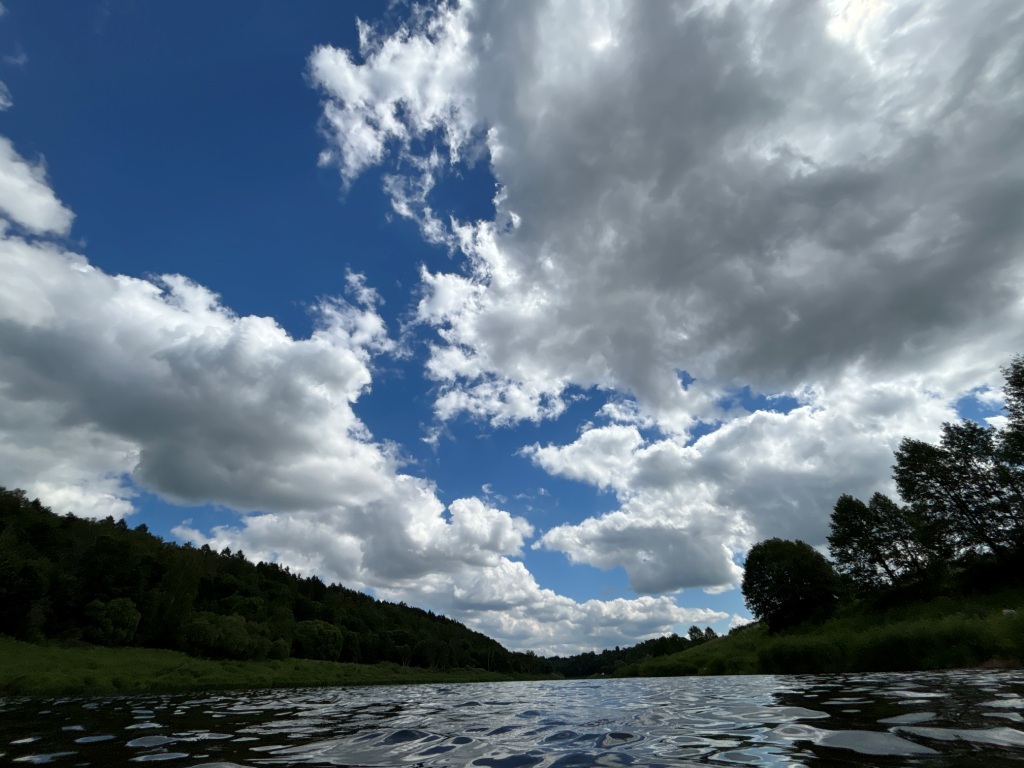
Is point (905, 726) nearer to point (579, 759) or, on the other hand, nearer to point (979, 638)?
point (579, 759)

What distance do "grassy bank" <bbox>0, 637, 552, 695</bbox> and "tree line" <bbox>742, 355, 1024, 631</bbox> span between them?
88.5 m

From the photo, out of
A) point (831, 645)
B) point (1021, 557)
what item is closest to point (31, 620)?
point (831, 645)

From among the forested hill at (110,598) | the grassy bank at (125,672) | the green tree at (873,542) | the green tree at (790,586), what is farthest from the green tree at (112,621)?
the green tree at (873,542)

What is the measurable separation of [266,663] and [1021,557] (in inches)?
5166

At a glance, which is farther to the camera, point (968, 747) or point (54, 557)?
point (54, 557)

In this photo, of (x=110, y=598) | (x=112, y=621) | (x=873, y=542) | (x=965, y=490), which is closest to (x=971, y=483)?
(x=965, y=490)

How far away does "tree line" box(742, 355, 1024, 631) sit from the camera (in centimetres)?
5262

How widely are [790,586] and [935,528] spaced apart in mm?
29340

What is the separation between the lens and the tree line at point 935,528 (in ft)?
173

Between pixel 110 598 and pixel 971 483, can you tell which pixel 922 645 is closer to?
pixel 971 483

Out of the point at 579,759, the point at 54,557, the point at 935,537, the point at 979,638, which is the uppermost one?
the point at 54,557

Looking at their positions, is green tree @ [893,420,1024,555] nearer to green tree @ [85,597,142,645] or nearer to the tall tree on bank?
the tall tree on bank

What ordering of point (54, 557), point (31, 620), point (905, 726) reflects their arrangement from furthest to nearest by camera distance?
point (54, 557)
point (31, 620)
point (905, 726)

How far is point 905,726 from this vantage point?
7918 mm
